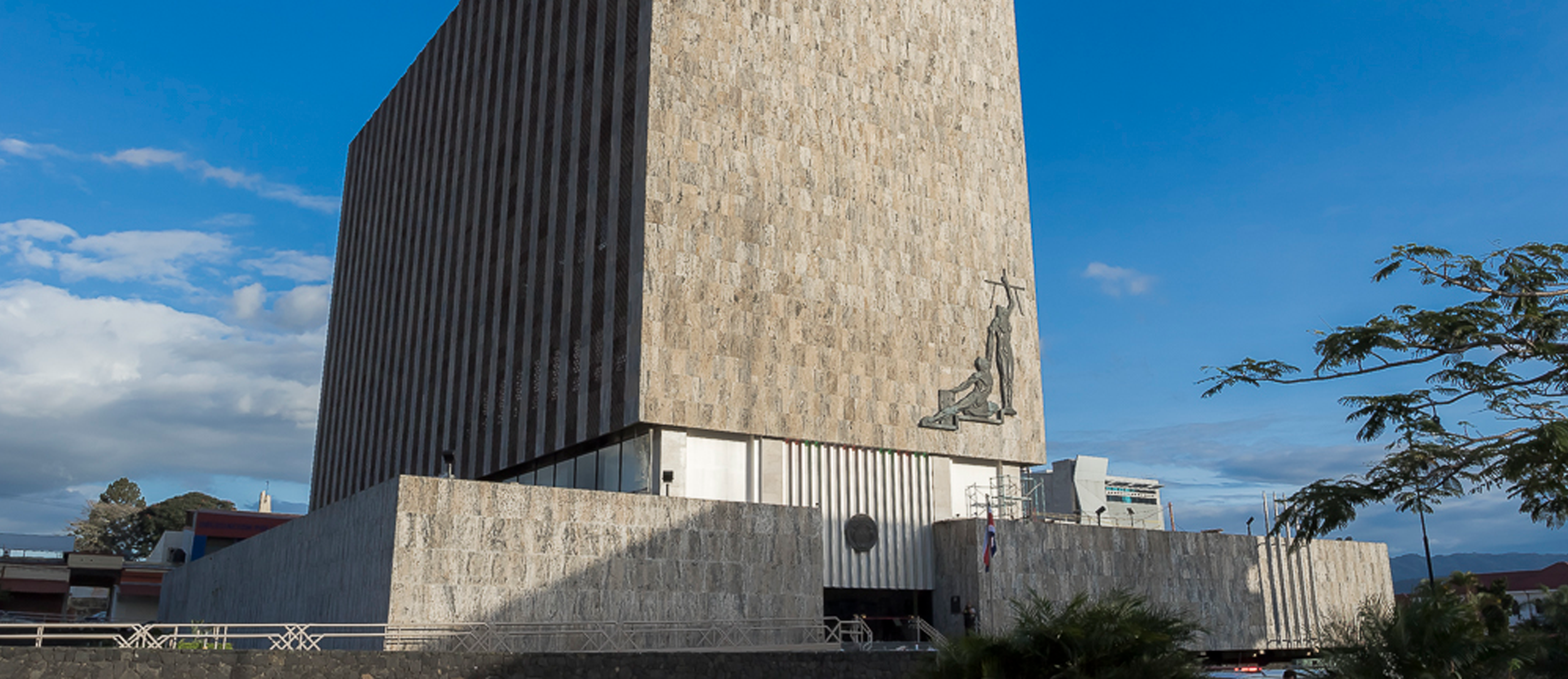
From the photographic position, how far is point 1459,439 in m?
25.6

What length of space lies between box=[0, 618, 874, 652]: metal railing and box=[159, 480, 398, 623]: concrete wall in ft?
2.69

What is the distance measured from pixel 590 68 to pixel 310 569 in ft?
75.1

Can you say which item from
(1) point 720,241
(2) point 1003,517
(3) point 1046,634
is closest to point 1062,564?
(2) point 1003,517

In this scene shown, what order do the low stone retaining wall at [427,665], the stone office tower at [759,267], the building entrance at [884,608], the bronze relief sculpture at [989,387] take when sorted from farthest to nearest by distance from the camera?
the bronze relief sculpture at [989,387] < the building entrance at [884,608] < the stone office tower at [759,267] < the low stone retaining wall at [427,665]

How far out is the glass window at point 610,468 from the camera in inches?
1646

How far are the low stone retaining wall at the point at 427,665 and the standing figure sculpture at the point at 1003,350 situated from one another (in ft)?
60.3

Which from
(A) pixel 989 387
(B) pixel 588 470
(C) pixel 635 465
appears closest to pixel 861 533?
(C) pixel 635 465

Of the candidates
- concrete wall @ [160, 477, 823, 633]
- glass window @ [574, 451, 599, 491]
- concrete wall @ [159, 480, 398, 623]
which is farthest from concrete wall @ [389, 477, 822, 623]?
glass window @ [574, 451, 599, 491]

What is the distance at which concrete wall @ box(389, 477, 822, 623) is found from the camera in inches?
1249

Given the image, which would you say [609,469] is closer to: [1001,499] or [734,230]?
[734,230]

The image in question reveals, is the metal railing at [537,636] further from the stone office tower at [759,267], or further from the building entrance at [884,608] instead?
the stone office tower at [759,267]

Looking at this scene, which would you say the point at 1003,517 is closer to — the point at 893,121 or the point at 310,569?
the point at 893,121

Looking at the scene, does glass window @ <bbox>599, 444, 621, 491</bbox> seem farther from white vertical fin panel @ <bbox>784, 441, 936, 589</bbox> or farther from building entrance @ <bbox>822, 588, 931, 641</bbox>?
building entrance @ <bbox>822, 588, 931, 641</bbox>

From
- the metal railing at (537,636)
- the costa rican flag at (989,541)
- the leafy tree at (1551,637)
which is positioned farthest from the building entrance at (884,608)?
the leafy tree at (1551,637)
